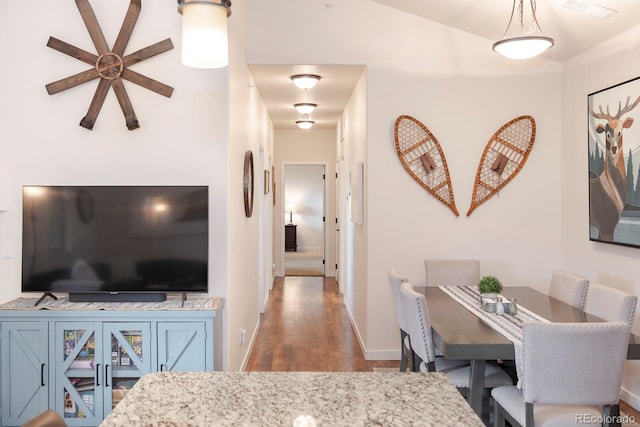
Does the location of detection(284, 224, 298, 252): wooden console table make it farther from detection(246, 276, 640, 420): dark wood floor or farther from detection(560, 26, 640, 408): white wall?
detection(560, 26, 640, 408): white wall

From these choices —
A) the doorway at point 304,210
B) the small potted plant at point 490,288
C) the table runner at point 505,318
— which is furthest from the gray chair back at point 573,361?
the doorway at point 304,210

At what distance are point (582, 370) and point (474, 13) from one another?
3.01 metres

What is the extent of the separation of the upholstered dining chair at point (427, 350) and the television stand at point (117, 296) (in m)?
1.54

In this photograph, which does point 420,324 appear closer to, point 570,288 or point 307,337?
point 570,288

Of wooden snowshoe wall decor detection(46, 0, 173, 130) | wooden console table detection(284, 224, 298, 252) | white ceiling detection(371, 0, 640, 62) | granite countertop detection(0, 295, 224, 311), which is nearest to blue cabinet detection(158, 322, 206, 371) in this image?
granite countertop detection(0, 295, 224, 311)

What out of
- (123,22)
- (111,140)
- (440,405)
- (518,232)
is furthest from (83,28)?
(518,232)

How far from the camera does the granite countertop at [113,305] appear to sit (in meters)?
3.26

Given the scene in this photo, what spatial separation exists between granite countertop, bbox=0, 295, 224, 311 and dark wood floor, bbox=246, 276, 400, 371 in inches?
55.4

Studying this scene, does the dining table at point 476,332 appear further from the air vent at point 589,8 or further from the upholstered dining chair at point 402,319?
the air vent at point 589,8

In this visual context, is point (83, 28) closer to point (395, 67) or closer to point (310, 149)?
point (395, 67)

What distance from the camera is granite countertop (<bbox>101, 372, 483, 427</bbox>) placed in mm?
1303

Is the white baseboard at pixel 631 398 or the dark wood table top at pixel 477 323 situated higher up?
the dark wood table top at pixel 477 323

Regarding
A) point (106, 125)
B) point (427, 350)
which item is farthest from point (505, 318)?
point (106, 125)

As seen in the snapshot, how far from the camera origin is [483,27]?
4547 millimetres
